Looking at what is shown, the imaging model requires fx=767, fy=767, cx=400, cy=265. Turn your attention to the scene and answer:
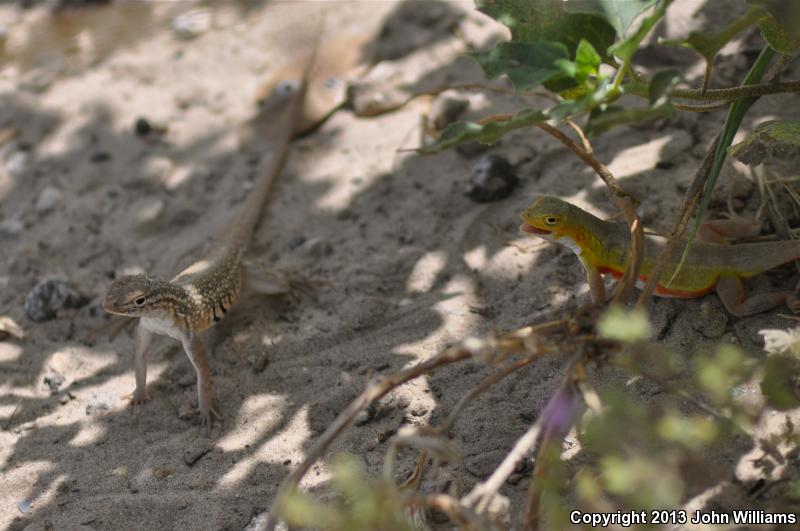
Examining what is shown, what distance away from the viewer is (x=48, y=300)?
4.74 m

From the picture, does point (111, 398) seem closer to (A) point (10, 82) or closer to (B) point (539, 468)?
(B) point (539, 468)

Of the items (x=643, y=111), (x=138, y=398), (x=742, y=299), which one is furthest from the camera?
(x=138, y=398)

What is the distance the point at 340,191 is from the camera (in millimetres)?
5363

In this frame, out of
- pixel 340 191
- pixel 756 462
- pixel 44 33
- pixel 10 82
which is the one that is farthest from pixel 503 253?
pixel 44 33

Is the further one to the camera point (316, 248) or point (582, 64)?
point (316, 248)

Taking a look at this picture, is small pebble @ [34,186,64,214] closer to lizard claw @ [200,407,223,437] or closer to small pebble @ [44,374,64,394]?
small pebble @ [44,374,64,394]

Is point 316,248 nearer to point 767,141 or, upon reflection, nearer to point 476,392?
point 476,392

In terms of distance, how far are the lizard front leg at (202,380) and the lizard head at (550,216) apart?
5.91 feet

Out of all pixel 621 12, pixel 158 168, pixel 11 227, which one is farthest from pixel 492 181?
pixel 11 227

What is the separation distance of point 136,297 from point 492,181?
2204mm

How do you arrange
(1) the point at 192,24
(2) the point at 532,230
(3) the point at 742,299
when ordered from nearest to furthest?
1. (3) the point at 742,299
2. (2) the point at 532,230
3. (1) the point at 192,24

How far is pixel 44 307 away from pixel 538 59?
3.52 m

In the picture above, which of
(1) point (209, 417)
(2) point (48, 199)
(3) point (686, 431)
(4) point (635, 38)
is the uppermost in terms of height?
(4) point (635, 38)

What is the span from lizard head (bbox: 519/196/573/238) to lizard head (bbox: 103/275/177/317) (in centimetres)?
187
